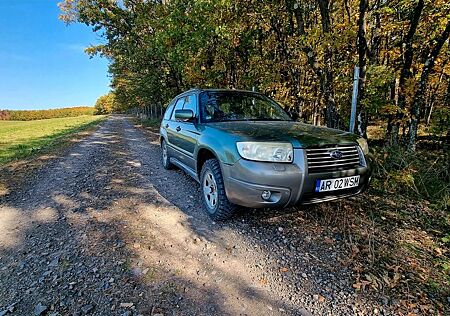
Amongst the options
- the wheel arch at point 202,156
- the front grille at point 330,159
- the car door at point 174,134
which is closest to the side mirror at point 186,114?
the wheel arch at point 202,156

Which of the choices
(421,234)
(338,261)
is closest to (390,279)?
(338,261)

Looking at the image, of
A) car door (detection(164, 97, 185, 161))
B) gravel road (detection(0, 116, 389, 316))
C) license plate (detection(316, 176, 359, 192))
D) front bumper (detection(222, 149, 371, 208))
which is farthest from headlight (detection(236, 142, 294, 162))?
car door (detection(164, 97, 185, 161))

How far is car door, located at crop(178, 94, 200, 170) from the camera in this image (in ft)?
12.7

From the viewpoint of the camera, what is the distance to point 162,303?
6.39 feet

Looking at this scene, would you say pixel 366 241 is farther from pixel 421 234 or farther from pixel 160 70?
pixel 160 70

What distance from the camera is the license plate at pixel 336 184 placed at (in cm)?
268

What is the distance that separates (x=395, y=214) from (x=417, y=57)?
4.16 metres

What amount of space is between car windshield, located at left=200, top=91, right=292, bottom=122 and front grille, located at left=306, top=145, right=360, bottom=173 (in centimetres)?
136

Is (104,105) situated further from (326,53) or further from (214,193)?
(214,193)

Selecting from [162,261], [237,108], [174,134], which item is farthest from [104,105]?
[162,261]

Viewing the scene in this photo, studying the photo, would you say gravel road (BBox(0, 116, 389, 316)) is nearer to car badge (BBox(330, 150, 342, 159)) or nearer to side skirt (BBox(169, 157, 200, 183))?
side skirt (BBox(169, 157, 200, 183))

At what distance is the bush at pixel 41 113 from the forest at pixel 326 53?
340 ft

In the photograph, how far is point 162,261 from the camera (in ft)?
8.08

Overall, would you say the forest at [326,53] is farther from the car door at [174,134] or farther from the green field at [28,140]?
the green field at [28,140]
